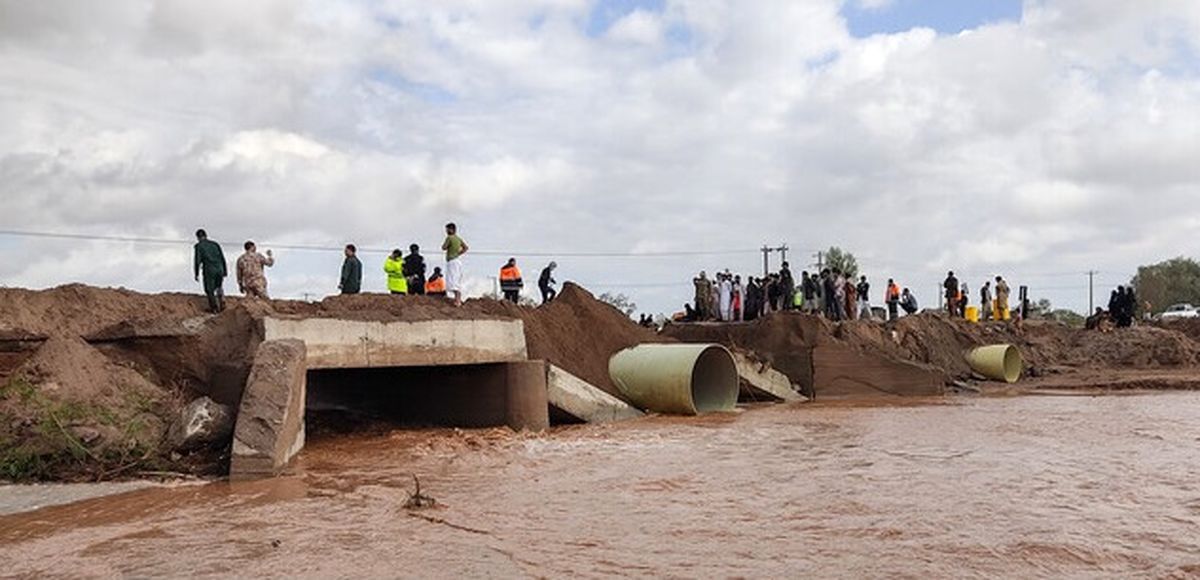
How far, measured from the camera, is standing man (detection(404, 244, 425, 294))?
766 inches

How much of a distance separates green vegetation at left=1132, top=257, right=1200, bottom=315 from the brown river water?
62.6 meters

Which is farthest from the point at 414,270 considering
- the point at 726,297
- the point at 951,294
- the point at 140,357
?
the point at 951,294

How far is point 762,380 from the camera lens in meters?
22.4

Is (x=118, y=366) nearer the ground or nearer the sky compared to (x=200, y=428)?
nearer the sky

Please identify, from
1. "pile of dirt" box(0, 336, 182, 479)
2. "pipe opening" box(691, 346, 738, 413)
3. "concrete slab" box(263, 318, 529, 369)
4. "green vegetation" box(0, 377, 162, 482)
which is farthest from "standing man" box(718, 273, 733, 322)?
"green vegetation" box(0, 377, 162, 482)

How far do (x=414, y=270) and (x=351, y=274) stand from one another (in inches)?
59.9

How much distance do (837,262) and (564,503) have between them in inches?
2532

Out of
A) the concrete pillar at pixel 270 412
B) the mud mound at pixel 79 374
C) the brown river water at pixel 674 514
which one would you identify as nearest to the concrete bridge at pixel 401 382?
the concrete pillar at pixel 270 412

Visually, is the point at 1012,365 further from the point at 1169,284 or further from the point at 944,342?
the point at 1169,284

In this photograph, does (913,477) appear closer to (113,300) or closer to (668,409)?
(668,409)

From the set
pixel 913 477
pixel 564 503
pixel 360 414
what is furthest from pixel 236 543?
pixel 360 414

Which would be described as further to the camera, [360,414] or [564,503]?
[360,414]

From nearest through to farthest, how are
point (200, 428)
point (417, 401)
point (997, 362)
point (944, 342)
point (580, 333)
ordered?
point (200, 428) < point (417, 401) < point (580, 333) < point (997, 362) < point (944, 342)

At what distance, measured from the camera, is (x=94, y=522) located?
28.8 ft
